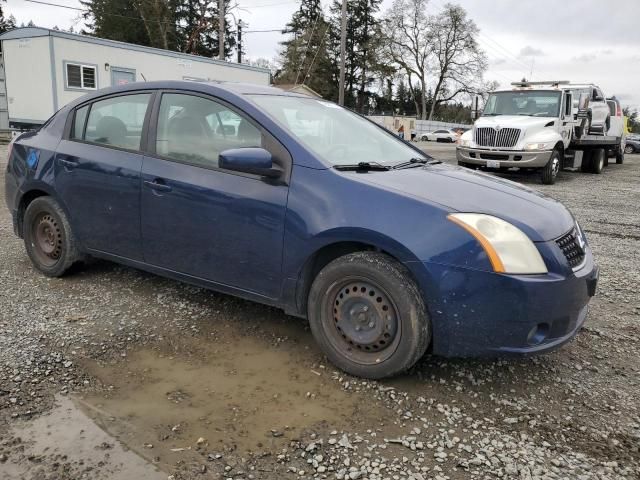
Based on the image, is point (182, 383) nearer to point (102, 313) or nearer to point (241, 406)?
point (241, 406)

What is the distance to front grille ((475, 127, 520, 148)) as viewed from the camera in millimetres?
12414

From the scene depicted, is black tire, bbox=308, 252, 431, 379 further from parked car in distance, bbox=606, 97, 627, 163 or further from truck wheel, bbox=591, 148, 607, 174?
parked car in distance, bbox=606, 97, 627, 163

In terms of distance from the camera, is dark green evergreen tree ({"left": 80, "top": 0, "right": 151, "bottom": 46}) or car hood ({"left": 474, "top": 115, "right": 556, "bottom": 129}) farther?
dark green evergreen tree ({"left": 80, "top": 0, "right": 151, "bottom": 46})

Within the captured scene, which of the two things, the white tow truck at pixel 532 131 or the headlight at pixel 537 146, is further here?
the white tow truck at pixel 532 131

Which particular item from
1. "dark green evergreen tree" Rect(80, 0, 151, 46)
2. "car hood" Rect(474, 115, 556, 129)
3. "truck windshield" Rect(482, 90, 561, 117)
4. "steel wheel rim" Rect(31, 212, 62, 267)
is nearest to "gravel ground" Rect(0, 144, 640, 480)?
"steel wheel rim" Rect(31, 212, 62, 267)

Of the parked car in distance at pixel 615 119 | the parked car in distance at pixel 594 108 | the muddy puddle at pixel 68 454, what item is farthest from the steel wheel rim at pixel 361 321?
the parked car in distance at pixel 615 119

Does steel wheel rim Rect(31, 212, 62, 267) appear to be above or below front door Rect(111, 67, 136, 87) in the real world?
below

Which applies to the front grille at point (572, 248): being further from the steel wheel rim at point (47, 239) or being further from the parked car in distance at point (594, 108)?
the parked car in distance at point (594, 108)

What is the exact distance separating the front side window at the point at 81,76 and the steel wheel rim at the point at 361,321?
15.1 metres

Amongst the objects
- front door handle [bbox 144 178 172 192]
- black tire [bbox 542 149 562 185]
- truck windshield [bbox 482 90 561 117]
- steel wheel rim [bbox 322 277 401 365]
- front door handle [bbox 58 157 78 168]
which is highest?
truck windshield [bbox 482 90 561 117]

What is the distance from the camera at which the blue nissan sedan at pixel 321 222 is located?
8.92ft

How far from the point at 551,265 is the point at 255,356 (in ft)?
5.72

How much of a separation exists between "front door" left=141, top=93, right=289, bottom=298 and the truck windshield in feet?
37.4

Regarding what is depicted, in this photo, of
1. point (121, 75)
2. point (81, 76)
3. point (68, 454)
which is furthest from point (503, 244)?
point (121, 75)
